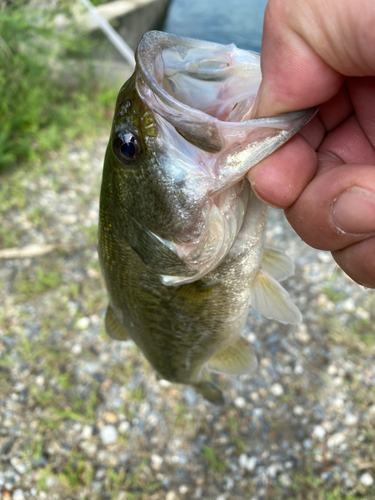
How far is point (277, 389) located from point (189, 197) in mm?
2237

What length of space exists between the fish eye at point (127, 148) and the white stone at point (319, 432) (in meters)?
2.40

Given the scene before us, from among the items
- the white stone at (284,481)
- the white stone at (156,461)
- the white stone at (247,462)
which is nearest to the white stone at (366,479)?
the white stone at (284,481)

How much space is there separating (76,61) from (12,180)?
227 centimetres

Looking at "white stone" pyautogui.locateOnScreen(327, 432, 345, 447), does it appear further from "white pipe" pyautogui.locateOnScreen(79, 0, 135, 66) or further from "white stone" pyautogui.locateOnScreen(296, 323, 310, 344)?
"white pipe" pyautogui.locateOnScreen(79, 0, 135, 66)

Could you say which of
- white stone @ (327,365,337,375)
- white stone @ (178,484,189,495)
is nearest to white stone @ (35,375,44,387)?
white stone @ (178,484,189,495)

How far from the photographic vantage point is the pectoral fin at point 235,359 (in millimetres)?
1758

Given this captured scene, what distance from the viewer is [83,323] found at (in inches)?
125

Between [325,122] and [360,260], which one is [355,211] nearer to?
[360,260]

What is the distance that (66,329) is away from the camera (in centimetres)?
314

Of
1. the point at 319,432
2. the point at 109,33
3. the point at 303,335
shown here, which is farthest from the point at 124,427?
the point at 109,33

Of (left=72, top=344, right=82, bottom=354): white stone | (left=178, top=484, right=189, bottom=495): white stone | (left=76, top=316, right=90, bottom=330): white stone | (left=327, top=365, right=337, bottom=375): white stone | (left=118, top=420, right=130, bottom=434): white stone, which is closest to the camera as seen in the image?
(left=178, top=484, right=189, bottom=495): white stone

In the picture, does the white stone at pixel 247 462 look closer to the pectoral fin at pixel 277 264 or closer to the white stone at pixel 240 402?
the white stone at pixel 240 402

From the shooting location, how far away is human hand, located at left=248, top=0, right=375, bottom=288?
0.90 metres

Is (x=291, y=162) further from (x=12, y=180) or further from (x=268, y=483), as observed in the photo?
(x=12, y=180)
